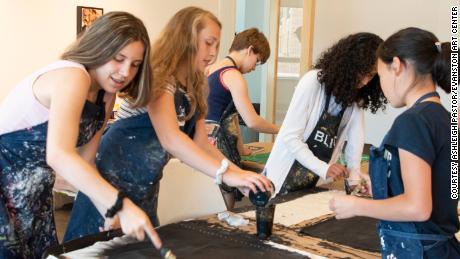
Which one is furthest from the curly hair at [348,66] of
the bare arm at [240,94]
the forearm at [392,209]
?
the forearm at [392,209]

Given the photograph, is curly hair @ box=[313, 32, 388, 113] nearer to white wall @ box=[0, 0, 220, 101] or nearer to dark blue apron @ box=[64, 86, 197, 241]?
dark blue apron @ box=[64, 86, 197, 241]

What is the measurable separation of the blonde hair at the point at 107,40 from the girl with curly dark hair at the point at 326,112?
790 mm

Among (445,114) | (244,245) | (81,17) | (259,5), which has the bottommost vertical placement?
(244,245)

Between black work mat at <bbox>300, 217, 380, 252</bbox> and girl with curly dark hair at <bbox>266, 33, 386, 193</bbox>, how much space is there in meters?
0.29

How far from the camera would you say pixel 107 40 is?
136 cm

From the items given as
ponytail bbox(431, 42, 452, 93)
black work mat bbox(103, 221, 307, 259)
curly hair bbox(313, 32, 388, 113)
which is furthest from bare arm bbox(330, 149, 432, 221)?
curly hair bbox(313, 32, 388, 113)

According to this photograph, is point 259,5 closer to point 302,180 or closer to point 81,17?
point 81,17

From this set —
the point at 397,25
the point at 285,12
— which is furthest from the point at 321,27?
the point at 397,25

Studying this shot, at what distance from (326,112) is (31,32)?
2306mm

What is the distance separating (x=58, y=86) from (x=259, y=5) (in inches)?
225

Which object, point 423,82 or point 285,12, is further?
point 285,12

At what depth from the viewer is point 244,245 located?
143 centimetres

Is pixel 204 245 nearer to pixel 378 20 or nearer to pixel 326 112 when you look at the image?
pixel 326 112

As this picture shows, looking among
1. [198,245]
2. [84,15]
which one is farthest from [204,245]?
[84,15]
